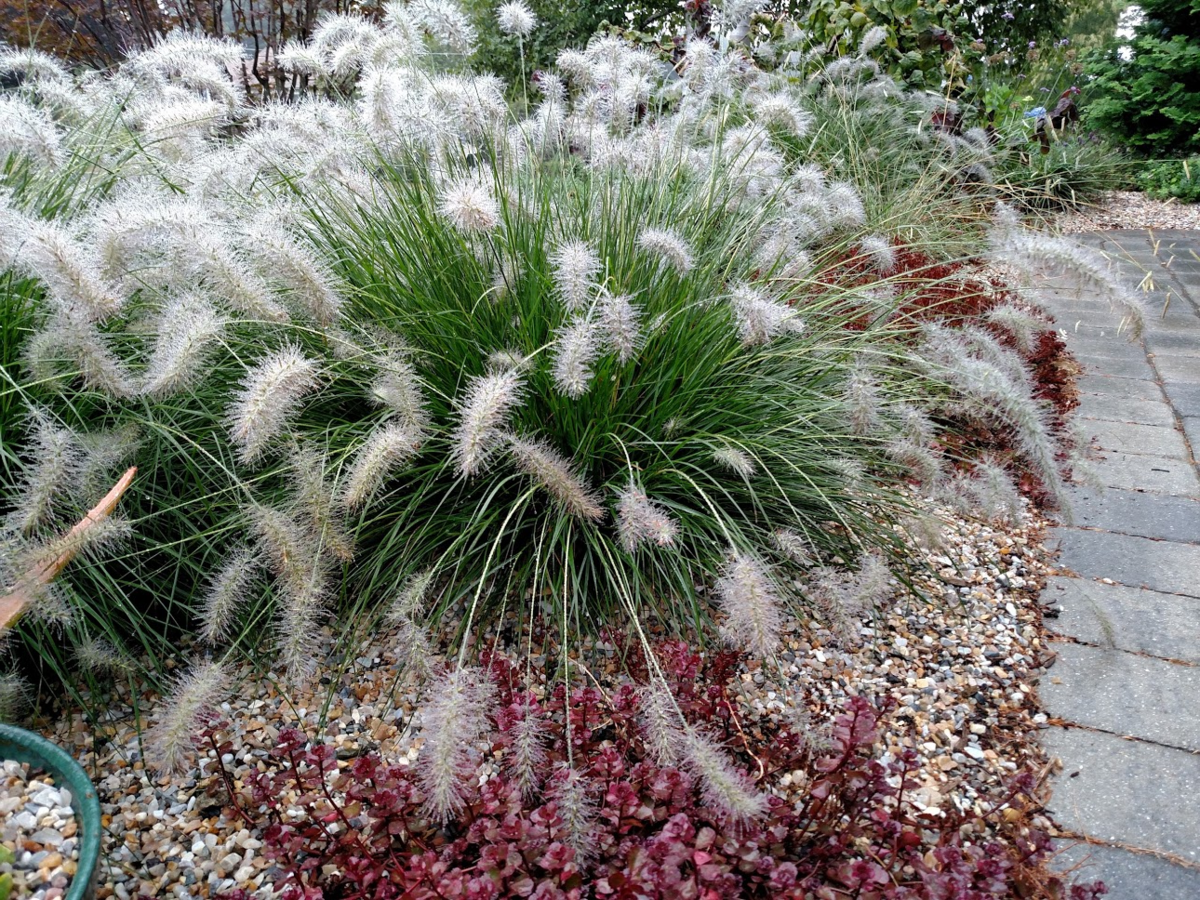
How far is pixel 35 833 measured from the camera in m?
1.48

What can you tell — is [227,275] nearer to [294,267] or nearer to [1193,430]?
[294,267]

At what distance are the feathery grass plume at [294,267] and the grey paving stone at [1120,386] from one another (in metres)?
3.75

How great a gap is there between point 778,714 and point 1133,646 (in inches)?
42.8

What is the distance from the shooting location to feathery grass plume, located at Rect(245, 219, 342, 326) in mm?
1809

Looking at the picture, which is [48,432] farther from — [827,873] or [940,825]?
[940,825]

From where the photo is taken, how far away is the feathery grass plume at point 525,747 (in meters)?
1.62

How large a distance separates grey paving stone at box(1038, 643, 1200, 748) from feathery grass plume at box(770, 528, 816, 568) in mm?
676

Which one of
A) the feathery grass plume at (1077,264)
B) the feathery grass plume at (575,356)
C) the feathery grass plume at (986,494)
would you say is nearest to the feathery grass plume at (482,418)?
the feathery grass plume at (575,356)

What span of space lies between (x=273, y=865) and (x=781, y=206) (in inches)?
107

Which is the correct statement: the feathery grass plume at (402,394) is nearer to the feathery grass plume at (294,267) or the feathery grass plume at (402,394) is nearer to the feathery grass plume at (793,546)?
the feathery grass plume at (294,267)

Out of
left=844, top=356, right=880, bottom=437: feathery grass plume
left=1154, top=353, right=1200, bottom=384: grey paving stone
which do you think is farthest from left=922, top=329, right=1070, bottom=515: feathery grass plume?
→ left=1154, top=353, right=1200, bottom=384: grey paving stone

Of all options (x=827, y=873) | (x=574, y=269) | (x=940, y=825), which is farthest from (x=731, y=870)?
(x=574, y=269)

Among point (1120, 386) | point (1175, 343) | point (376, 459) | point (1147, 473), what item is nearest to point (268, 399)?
point (376, 459)

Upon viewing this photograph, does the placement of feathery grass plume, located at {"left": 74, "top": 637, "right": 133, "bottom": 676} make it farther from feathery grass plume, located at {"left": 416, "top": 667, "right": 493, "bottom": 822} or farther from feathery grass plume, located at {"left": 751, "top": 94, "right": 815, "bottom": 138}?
feathery grass plume, located at {"left": 751, "top": 94, "right": 815, "bottom": 138}
